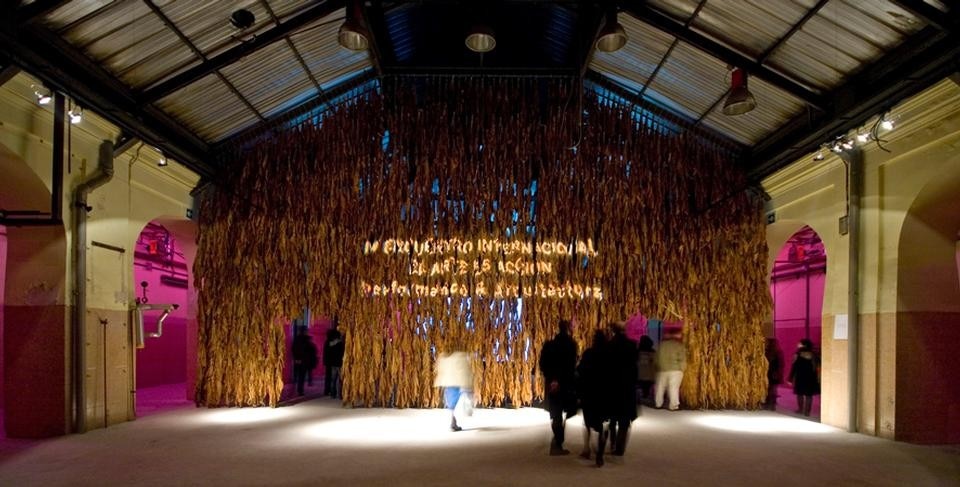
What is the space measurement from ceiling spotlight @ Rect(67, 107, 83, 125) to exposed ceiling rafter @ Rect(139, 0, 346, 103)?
1066 millimetres

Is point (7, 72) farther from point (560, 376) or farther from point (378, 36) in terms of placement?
point (560, 376)

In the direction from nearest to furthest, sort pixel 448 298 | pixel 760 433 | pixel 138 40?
pixel 138 40, pixel 760 433, pixel 448 298

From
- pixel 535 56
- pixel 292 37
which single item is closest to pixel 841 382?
pixel 535 56

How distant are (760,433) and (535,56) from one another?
6605mm

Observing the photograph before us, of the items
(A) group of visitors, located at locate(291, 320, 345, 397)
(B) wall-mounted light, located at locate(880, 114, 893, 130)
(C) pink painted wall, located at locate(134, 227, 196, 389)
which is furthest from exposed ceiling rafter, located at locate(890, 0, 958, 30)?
(C) pink painted wall, located at locate(134, 227, 196, 389)

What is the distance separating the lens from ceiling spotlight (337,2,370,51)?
22.4ft

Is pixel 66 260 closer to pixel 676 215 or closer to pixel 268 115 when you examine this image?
pixel 268 115

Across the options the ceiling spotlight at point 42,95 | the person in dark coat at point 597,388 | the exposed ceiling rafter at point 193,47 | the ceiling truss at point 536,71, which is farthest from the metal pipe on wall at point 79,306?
the person in dark coat at point 597,388

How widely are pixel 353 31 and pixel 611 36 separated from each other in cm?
271

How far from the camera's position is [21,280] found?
7789mm

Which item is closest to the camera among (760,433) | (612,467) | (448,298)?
(612,467)

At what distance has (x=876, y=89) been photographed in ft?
24.1

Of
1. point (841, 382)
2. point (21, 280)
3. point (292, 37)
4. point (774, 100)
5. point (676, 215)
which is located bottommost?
point (841, 382)

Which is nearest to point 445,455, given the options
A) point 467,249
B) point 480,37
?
point 467,249
